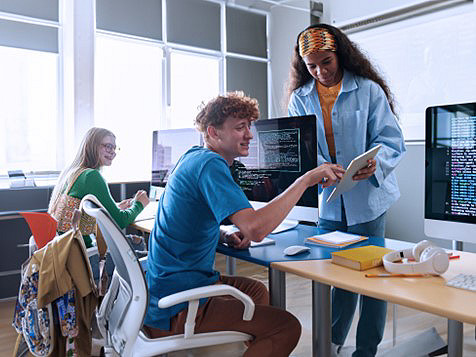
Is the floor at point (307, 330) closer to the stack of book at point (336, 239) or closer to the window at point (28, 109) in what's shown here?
the stack of book at point (336, 239)

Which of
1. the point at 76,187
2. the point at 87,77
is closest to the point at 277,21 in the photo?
the point at 87,77

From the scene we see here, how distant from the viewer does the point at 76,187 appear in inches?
96.3

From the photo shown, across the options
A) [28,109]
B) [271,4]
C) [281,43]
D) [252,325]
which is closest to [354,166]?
[252,325]

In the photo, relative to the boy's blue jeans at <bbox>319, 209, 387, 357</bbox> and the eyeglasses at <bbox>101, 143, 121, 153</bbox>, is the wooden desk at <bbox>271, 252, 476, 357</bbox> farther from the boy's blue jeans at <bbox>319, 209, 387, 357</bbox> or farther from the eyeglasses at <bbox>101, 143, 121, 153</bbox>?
the eyeglasses at <bbox>101, 143, 121, 153</bbox>

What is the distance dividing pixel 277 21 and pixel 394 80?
1.89 meters

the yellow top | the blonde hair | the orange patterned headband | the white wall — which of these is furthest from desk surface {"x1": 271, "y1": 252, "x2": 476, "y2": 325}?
the white wall

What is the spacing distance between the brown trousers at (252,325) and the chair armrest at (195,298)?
66 millimetres

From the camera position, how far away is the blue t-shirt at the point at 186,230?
1.52 meters

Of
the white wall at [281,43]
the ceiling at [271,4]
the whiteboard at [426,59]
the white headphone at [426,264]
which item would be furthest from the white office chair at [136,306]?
the ceiling at [271,4]

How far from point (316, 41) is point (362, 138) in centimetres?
48

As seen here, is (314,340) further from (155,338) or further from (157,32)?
(157,32)

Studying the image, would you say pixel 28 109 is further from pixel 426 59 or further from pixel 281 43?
pixel 426 59

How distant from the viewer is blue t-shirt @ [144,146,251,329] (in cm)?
152

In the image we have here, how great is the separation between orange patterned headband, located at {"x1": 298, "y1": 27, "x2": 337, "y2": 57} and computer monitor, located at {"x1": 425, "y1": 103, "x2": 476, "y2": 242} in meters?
0.67
